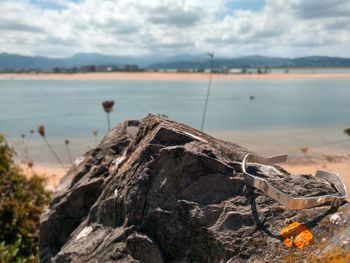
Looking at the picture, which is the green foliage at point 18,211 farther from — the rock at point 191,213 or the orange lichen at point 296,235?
the orange lichen at point 296,235

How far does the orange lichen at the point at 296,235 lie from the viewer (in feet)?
7.38

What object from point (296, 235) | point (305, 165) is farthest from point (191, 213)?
point (305, 165)

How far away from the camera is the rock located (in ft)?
7.73

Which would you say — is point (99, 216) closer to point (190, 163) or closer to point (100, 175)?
point (100, 175)

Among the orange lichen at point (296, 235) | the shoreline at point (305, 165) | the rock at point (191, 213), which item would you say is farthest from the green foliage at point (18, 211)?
the shoreline at point (305, 165)

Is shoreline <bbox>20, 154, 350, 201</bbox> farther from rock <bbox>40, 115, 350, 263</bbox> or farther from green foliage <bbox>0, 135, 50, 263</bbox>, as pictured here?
rock <bbox>40, 115, 350, 263</bbox>

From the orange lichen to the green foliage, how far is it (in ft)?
13.5

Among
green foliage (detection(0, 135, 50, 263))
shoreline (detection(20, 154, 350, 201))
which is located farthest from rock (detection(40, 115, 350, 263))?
shoreline (detection(20, 154, 350, 201))

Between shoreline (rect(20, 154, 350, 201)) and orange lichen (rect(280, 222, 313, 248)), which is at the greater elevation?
orange lichen (rect(280, 222, 313, 248))

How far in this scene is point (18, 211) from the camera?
6375mm

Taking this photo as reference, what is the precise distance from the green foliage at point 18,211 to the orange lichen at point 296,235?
13.5 ft

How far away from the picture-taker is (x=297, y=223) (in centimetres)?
238

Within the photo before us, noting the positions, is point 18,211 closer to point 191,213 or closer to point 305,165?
point 191,213

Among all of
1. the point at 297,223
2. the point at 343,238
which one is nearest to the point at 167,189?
the point at 297,223
